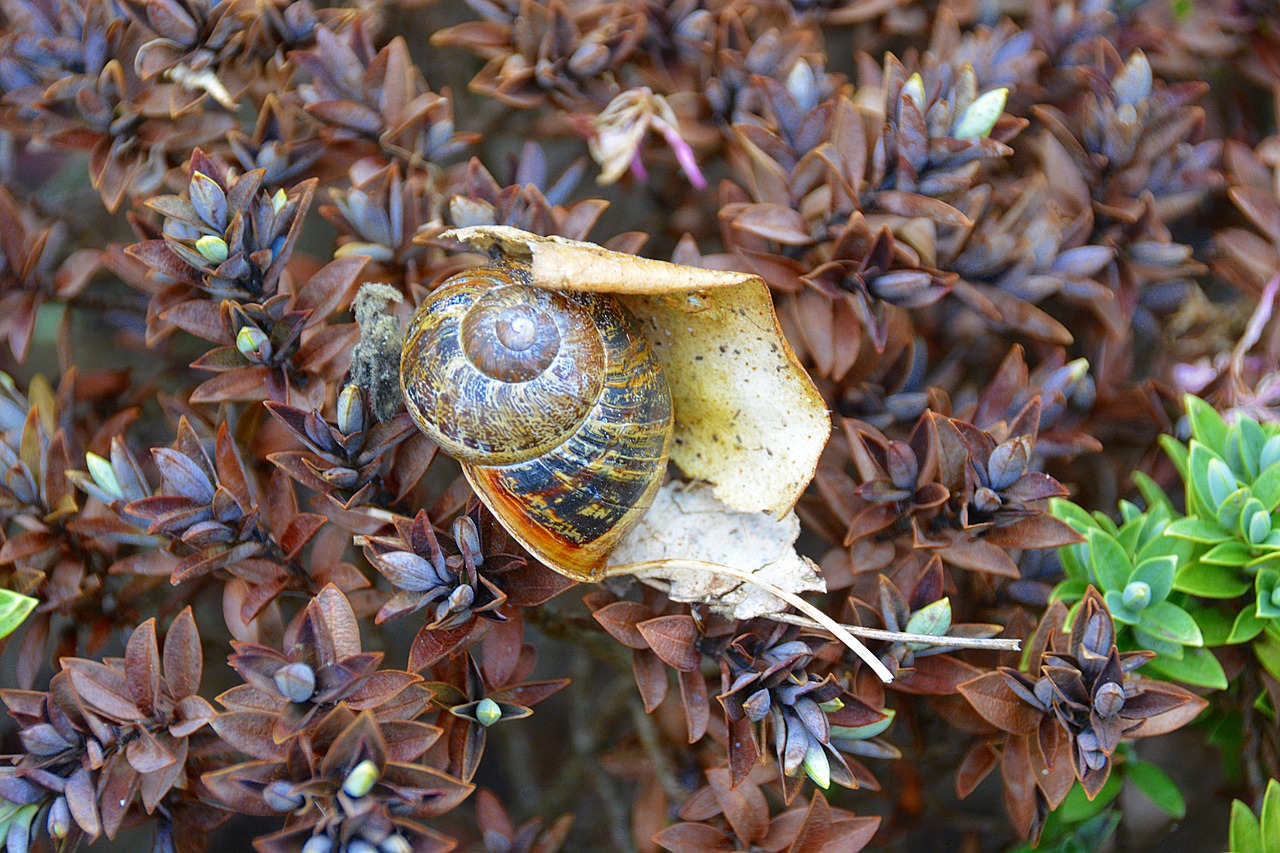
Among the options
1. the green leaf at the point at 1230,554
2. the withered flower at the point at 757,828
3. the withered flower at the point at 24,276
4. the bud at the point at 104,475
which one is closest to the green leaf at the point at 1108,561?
the green leaf at the point at 1230,554

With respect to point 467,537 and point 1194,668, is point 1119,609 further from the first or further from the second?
point 467,537

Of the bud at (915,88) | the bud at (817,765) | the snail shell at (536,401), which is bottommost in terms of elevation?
the bud at (817,765)

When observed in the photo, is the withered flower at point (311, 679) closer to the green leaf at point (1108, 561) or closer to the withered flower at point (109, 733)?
the withered flower at point (109, 733)

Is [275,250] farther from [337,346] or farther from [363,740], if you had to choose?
[363,740]

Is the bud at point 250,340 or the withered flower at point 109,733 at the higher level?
the bud at point 250,340

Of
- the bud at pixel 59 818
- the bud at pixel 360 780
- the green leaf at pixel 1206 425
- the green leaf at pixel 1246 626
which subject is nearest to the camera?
the bud at pixel 360 780

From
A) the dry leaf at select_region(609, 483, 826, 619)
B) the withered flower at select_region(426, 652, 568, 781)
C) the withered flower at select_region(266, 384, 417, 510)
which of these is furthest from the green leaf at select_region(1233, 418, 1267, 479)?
the withered flower at select_region(266, 384, 417, 510)
